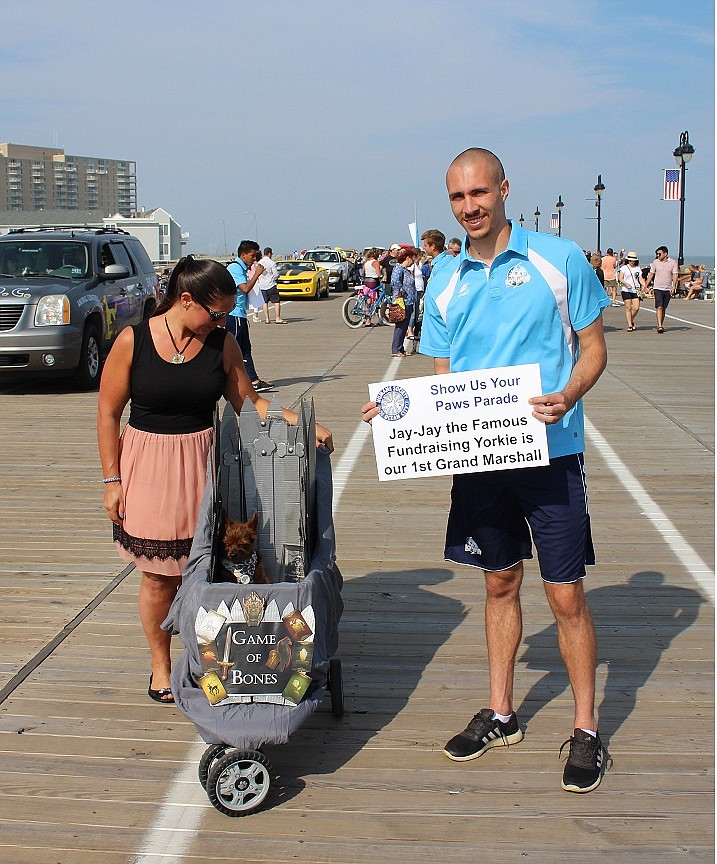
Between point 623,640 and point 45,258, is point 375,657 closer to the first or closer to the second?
point 623,640

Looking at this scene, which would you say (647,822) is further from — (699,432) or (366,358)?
(366,358)

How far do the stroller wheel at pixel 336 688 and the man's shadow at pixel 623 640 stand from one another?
0.77 m

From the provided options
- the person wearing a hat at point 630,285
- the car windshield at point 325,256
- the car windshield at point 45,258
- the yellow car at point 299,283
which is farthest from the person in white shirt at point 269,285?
the car windshield at point 325,256

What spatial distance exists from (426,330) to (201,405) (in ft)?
3.28

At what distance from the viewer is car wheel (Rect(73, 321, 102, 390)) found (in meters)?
15.2

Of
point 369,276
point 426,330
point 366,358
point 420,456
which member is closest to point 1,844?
point 420,456

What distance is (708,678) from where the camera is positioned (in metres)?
5.03

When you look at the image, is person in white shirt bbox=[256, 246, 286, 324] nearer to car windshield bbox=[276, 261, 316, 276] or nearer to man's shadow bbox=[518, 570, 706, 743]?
car windshield bbox=[276, 261, 316, 276]

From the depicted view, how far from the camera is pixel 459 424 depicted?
13.2 ft

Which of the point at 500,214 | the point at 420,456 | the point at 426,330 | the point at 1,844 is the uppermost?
the point at 500,214

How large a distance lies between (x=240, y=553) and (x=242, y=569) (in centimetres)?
6

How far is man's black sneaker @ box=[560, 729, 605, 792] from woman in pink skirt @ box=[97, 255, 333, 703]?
1713 millimetres

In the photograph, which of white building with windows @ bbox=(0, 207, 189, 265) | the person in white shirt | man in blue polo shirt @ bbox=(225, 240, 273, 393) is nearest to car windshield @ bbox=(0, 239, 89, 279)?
man in blue polo shirt @ bbox=(225, 240, 273, 393)

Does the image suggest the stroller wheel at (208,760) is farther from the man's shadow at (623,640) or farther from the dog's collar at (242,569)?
the man's shadow at (623,640)
